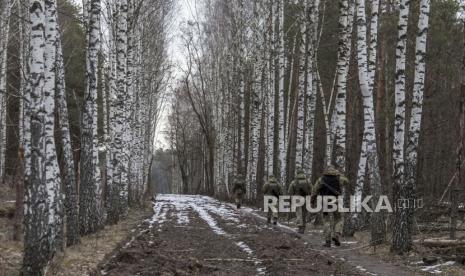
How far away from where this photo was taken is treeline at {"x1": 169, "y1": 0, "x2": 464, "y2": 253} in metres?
12.5

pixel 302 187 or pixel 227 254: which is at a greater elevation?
pixel 302 187

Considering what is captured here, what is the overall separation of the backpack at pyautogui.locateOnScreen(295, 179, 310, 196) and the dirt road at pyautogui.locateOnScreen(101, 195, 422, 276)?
58.3 inches

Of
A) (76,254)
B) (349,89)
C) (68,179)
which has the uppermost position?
(349,89)

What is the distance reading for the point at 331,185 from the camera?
539 inches

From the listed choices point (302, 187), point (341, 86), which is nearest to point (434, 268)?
point (341, 86)

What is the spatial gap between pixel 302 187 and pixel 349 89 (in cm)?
1401

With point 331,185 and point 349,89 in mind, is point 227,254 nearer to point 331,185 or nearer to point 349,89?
point 331,185

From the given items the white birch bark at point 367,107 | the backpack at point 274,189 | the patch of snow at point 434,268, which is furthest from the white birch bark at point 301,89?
the patch of snow at point 434,268

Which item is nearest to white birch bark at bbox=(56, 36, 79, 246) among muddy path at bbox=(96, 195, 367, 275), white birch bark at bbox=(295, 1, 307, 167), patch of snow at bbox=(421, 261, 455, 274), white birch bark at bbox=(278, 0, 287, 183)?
muddy path at bbox=(96, 195, 367, 275)

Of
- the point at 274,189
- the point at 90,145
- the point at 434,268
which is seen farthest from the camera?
the point at 274,189

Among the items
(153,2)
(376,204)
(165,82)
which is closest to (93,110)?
(376,204)

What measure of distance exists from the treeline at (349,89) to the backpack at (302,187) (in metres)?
1.25

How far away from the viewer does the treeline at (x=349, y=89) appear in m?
12.5

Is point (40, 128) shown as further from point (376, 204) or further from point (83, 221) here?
point (376, 204)
